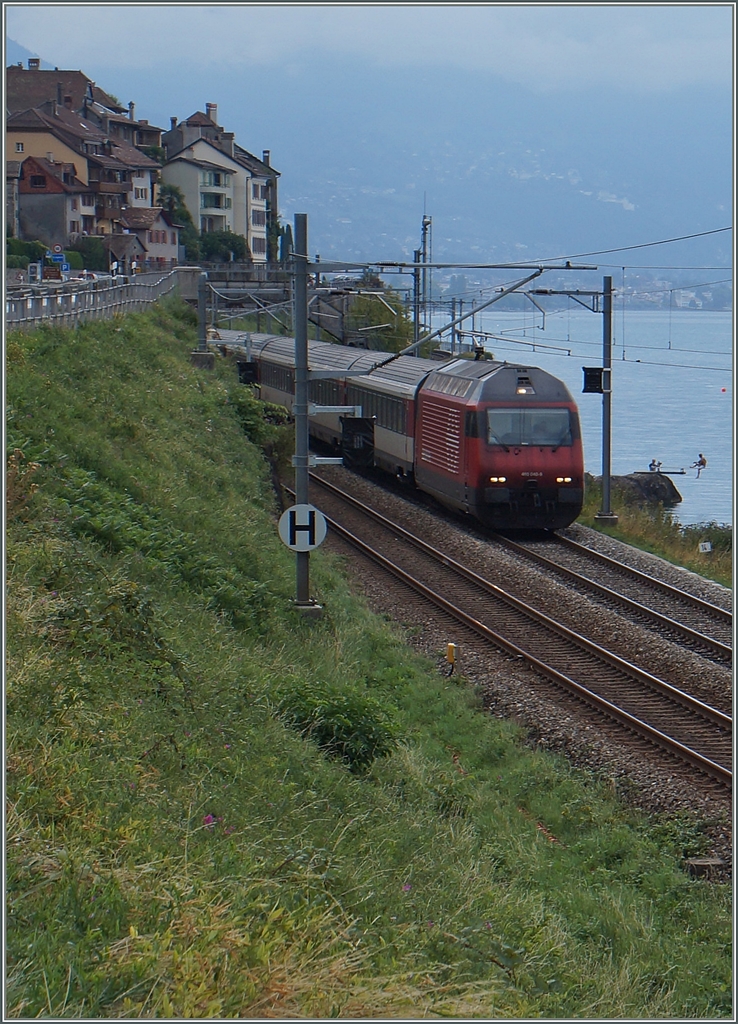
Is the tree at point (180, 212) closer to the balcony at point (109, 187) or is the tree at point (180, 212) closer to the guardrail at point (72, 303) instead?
the balcony at point (109, 187)

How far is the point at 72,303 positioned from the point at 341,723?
18445 mm

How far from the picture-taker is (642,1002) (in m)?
7.07

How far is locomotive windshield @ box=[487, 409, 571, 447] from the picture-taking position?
2336 cm

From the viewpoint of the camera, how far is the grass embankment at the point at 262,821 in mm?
5434

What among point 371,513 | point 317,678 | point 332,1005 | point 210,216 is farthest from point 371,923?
point 210,216

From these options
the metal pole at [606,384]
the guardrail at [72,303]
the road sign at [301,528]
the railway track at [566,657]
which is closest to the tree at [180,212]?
the guardrail at [72,303]

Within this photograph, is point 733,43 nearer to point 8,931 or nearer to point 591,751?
point 591,751

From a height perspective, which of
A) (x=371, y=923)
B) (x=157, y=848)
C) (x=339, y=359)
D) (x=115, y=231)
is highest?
(x=115, y=231)

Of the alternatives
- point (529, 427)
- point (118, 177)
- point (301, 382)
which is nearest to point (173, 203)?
point (118, 177)

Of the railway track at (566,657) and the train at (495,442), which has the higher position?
the train at (495,442)

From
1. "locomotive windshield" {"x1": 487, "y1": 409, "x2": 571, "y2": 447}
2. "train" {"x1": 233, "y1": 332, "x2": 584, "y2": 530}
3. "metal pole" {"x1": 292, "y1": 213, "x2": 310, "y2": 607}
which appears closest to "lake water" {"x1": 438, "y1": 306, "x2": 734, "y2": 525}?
"train" {"x1": 233, "y1": 332, "x2": 584, "y2": 530}

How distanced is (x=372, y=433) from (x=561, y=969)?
84.1 ft

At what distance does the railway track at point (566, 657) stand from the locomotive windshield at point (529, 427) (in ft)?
8.52

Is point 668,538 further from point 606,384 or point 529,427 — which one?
point 529,427
